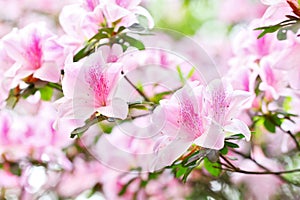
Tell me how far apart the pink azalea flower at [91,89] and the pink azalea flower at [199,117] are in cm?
6

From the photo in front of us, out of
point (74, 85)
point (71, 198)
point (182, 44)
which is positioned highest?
point (74, 85)

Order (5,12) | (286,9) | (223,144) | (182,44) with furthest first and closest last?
1. (5,12)
2. (182,44)
3. (286,9)
4. (223,144)

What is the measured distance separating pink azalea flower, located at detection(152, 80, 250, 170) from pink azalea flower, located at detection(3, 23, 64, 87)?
Answer: 223 millimetres

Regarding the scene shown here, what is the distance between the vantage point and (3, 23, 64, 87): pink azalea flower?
2.92ft

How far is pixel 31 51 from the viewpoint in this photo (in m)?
0.90

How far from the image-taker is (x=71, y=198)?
1.23 meters

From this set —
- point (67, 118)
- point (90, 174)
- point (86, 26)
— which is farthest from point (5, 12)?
point (67, 118)

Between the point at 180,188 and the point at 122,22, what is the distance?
0.43 m

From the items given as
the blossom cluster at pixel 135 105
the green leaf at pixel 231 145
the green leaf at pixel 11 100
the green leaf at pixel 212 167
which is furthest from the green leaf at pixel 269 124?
the green leaf at pixel 11 100

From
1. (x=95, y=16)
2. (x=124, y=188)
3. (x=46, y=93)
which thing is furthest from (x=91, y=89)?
(x=124, y=188)

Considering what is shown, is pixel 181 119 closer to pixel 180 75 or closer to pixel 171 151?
pixel 171 151

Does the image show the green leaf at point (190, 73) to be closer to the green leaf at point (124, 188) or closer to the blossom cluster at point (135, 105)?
the blossom cluster at point (135, 105)

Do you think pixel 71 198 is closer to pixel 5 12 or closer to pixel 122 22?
pixel 122 22

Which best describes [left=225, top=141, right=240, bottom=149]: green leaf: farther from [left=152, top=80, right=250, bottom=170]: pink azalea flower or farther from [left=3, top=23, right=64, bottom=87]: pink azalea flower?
[left=3, top=23, right=64, bottom=87]: pink azalea flower
